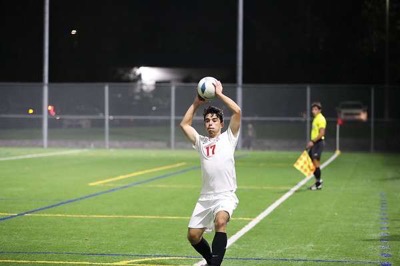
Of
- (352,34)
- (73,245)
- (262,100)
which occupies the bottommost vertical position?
(73,245)

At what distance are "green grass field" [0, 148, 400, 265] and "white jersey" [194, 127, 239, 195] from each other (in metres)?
1.50

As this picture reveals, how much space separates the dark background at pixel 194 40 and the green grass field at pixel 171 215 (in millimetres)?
36749

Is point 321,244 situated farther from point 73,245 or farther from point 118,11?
point 118,11

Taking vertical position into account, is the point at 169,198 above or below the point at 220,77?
below

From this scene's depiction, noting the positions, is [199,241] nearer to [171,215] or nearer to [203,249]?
[203,249]

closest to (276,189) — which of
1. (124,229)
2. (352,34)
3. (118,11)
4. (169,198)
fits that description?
(169,198)

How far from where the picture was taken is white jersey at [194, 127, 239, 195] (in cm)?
1016

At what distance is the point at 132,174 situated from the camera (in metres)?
25.7

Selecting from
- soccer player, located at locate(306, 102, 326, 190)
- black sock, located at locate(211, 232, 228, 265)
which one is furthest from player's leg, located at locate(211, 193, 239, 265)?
soccer player, located at locate(306, 102, 326, 190)

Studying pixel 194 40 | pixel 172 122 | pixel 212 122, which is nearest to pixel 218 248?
pixel 212 122

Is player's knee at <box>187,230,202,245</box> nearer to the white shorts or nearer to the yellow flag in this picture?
the white shorts

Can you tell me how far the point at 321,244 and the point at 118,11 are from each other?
68.8 metres

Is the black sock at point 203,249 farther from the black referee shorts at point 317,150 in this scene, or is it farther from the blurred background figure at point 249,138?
the blurred background figure at point 249,138

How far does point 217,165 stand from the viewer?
400 inches
